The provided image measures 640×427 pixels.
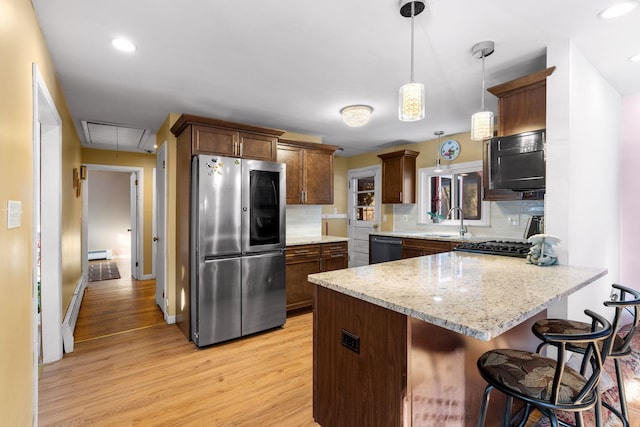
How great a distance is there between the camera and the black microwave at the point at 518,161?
7.34 feet

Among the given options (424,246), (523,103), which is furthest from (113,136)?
(523,103)

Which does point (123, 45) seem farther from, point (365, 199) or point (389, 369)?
point (365, 199)

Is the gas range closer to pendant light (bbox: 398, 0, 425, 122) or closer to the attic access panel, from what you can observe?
pendant light (bbox: 398, 0, 425, 122)

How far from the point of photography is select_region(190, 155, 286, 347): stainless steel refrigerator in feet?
9.49

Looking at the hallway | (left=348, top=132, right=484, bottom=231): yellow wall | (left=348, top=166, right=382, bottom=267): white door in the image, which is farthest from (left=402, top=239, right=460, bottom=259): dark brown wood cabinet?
the hallway

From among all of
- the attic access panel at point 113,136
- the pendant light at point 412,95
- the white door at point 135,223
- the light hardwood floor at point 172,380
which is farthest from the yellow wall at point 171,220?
the pendant light at point 412,95

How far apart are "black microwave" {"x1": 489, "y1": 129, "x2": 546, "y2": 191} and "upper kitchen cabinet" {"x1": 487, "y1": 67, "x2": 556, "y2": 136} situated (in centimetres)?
9

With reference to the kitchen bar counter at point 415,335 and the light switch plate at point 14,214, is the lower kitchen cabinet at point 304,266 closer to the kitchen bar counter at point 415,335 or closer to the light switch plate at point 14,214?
the kitchen bar counter at point 415,335

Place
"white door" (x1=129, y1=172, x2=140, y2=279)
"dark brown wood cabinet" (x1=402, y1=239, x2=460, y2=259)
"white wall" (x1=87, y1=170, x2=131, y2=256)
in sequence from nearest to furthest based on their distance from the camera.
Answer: "dark brown wood cabinet" (x1=402, y1=239, x2=460, y2=259)
"white door" (x1=129, y1=172, x2=140, y2=279)
"white wall" (x1=87, y1=170, x2=131, y2=256)

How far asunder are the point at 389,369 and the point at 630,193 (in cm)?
386

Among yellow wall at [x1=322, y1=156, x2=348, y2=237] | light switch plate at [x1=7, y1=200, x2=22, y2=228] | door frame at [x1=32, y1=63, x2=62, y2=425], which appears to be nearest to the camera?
light switch plate at [x1=7, y1=200, x2=22, y2=228]

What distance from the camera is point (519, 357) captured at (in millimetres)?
1377

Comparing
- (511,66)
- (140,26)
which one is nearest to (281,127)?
(140,26)

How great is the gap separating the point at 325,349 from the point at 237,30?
78.1 inches
